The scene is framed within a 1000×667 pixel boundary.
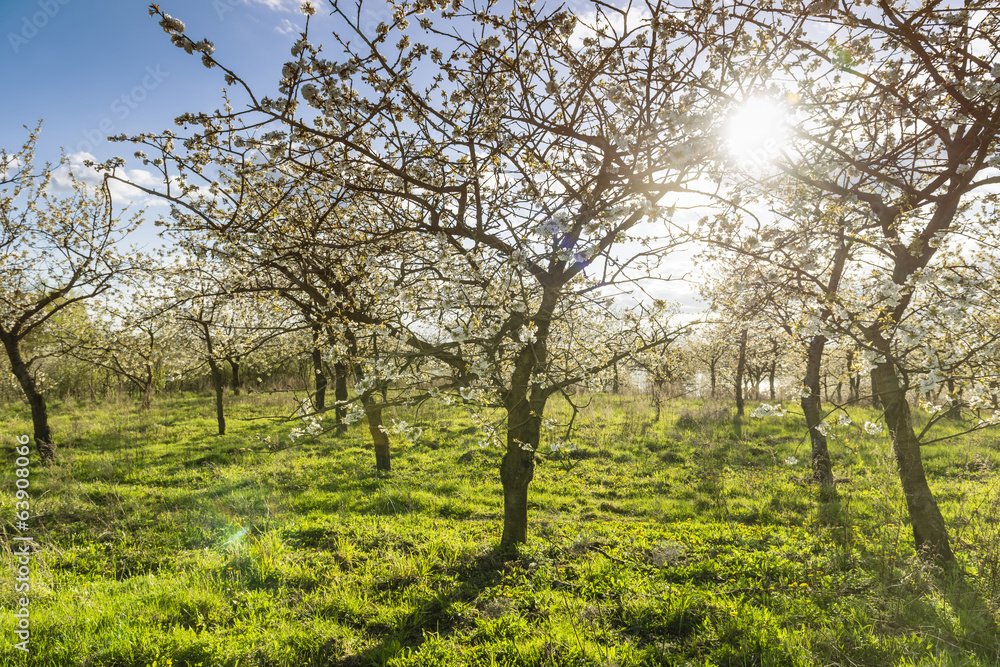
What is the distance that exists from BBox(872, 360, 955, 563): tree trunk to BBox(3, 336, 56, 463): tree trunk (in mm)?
15956

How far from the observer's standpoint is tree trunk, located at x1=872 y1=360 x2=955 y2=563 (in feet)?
17.9

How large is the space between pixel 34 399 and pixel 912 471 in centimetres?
1719

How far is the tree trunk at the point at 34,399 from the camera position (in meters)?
10.6

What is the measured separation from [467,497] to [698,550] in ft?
14.4

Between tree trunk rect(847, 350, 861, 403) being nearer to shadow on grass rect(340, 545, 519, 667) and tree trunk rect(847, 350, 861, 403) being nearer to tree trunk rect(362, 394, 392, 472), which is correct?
shadow on grass rect(340, 545, 519, 667)

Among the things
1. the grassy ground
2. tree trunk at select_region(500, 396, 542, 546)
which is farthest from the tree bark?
the grassy ground

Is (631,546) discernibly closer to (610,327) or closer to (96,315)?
(610,327)

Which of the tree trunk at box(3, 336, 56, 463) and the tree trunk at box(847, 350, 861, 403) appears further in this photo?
the tree trunk at box(3, 336, 56, 463)

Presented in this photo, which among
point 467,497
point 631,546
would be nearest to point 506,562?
point 631,546

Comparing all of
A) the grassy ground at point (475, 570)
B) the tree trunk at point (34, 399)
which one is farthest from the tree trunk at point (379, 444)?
the tree trunk at point (34, 399)

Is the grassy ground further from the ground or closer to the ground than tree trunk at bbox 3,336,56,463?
closer to the ground

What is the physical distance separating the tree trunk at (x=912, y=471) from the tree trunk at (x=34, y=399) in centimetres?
1596

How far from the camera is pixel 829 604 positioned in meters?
4.85

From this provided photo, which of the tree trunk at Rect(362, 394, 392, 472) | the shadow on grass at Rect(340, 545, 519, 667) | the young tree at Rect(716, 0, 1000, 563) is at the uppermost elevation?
the young tree at Rect(716, 0, 1000, 563)
